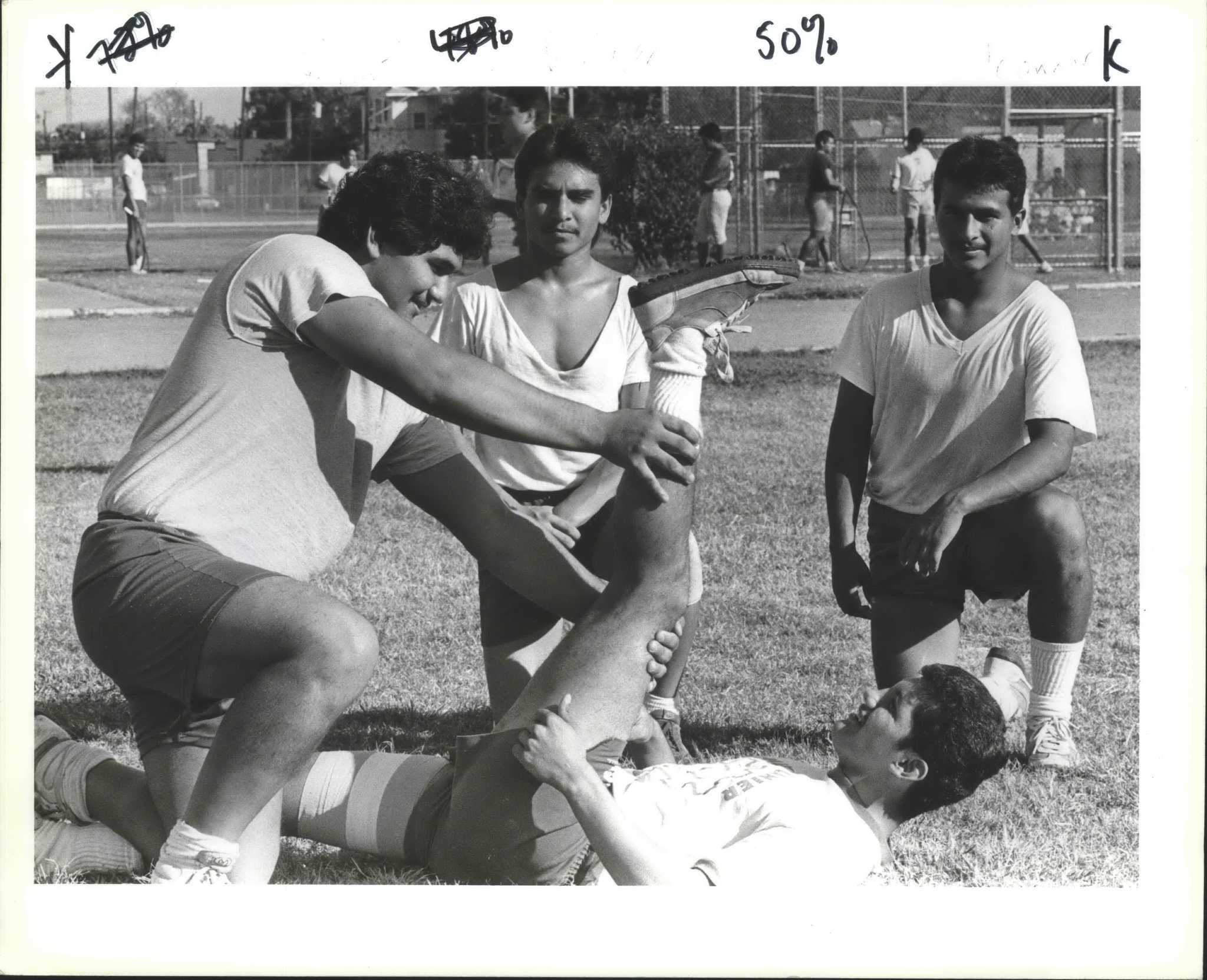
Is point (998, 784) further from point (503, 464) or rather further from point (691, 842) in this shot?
point (503, 464)

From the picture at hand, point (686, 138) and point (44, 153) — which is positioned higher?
point (686, 138)

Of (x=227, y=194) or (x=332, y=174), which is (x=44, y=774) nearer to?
(x=332, y=174)

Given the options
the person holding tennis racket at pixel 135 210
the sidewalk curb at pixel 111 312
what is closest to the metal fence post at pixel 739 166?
the sidewalk curb at pixel 111 312

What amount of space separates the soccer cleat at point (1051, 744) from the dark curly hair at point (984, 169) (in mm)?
1374

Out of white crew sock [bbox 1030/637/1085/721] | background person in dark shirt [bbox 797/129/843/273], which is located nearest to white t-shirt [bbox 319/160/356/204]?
background person in dark shirt [bbox 797/129/843/273]

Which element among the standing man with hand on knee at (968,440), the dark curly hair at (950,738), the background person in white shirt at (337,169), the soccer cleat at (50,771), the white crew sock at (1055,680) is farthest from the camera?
the background person in white shirt at (337,169)

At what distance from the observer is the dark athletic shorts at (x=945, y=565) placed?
4020 millimetres

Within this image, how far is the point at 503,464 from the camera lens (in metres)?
3.93

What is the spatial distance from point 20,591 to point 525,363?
4.42 feet

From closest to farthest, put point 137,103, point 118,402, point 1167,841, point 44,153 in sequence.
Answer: point 1167,841 < point 44,153 < point 137,103 < point 118,402

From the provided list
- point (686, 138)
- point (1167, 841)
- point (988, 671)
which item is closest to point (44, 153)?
point (988, 671)

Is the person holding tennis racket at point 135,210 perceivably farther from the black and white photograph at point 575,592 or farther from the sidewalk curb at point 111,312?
the black and white photograph at point 575,592

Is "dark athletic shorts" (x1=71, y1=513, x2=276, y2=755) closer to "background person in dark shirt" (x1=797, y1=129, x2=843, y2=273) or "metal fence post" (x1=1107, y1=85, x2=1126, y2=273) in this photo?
"metal fence post" (x1=1107, y1=85, x2=1126, y2=273)

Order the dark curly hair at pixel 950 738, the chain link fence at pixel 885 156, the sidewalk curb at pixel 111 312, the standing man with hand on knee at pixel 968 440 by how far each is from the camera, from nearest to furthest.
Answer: the dark curly hair at pixel 950 738 < the standing man with hand on knee at pixel 968 440 < the sidewalk curb at pixel 111 312 < the chain link fence at pixel 885 156
